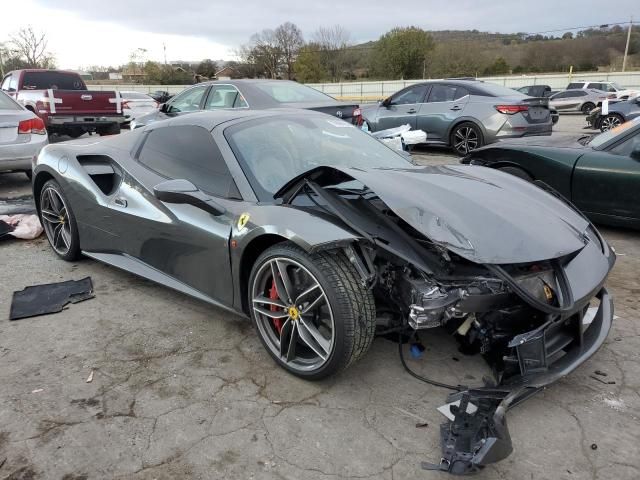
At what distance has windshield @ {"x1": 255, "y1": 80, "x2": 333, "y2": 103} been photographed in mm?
7650

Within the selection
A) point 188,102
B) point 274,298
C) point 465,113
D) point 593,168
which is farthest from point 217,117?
point 465,113

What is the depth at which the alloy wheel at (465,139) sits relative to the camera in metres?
9.29

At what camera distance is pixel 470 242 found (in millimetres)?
2318

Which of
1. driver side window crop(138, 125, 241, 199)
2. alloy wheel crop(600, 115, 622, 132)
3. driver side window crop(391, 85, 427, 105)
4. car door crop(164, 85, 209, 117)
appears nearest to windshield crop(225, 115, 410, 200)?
driver side window crop(138, 125, 241, 199)

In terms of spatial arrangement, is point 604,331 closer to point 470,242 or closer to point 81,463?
point 470,242

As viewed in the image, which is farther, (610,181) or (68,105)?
(68,105)

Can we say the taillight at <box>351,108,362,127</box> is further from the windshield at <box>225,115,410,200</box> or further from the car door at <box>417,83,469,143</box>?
the windshield at <box>225,115,410,200</box>

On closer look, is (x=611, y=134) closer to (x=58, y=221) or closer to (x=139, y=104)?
(x=58, y=221)

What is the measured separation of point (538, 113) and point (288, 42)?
59.7 metres

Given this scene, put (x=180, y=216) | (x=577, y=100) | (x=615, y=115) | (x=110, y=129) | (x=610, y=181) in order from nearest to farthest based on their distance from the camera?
(x=180, y=216)
(x=610, y=181)
(x=110, y=129)
(x=615, y=115)
(x=577, y=100)

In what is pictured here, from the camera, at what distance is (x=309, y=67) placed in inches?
2319

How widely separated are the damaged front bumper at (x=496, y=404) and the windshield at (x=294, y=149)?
1.52 m

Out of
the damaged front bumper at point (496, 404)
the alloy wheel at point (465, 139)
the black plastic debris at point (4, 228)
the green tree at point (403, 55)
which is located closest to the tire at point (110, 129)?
the black plastic debris at point (4, 228)

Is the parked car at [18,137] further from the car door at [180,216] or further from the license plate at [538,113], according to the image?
the license plate at [538,113]
